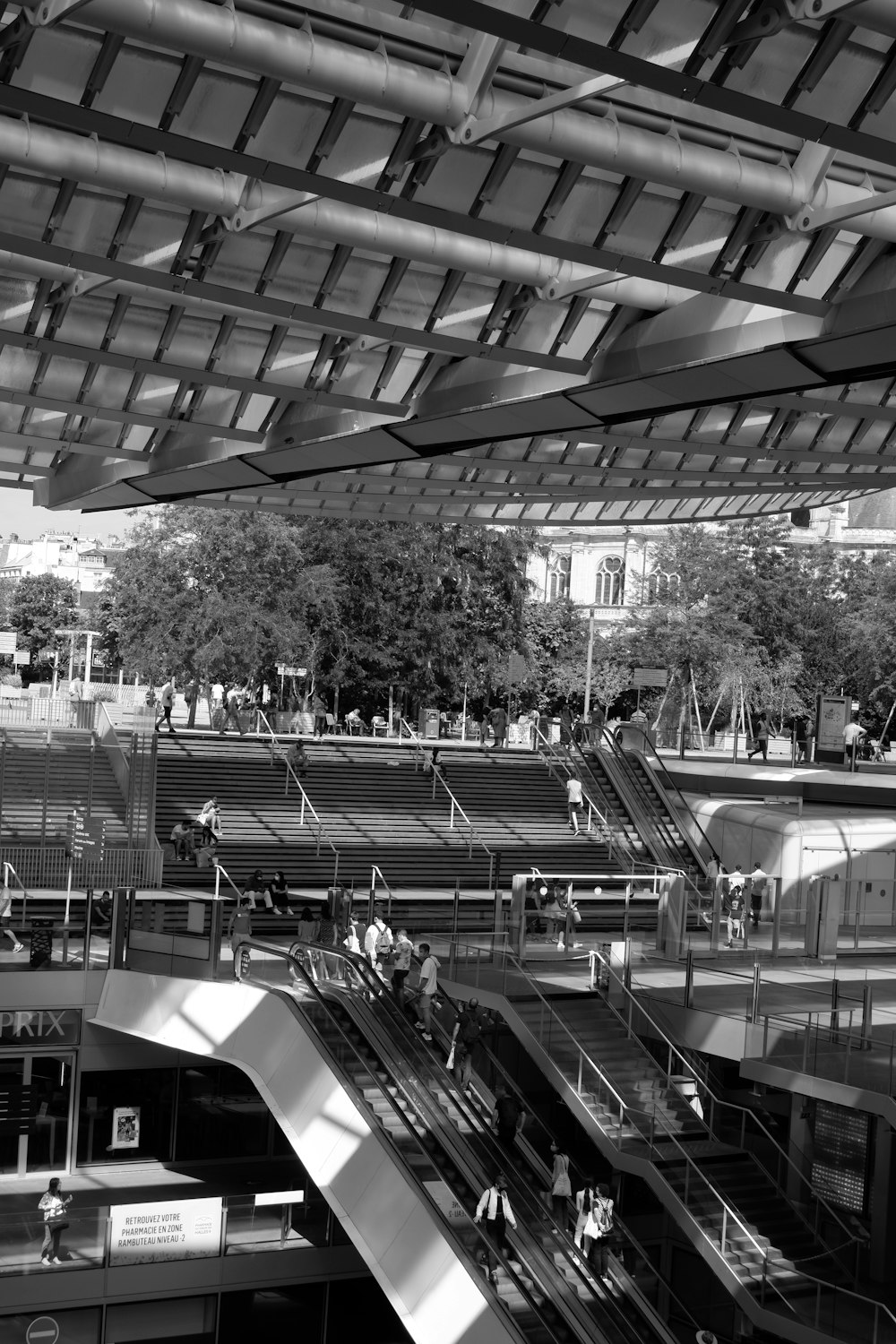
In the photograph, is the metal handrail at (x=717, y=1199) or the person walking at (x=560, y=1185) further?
the person walking at (x=560, y=1185)

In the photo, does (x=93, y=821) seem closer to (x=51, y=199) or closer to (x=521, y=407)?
(x=521, y=407)

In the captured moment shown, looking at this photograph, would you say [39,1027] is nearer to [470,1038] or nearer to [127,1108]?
[127,1108]

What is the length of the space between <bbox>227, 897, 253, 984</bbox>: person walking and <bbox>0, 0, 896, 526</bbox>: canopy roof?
265 inches

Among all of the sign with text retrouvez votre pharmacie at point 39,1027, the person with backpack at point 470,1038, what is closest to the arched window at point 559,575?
the sign with text retrouvez votre pharmacie at point 39,1027

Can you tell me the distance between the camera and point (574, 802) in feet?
128

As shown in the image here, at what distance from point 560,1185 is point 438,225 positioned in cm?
1184

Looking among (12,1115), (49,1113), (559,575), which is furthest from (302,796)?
(559,575)

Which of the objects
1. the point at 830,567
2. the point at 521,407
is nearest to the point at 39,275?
the point at 521,407

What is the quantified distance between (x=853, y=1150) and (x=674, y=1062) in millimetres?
3433

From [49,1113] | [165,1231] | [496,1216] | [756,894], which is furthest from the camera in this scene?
[49,1113]

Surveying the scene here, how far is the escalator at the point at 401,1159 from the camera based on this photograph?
17.9 m

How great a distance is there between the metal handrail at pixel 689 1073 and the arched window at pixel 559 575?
99751 mm

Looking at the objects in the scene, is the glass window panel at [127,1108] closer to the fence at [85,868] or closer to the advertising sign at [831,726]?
the fence at [85,868]

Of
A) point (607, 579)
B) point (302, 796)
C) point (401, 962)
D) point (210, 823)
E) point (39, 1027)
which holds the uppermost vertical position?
point (607, 579)
